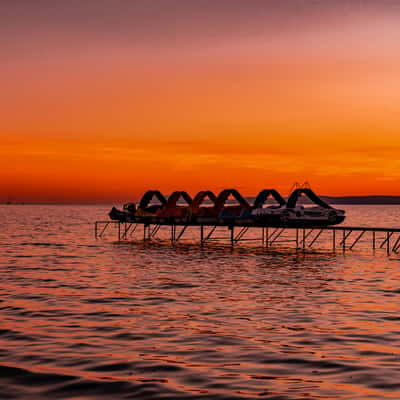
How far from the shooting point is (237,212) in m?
62.0

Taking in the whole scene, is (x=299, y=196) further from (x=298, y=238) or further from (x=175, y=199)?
(x=298, y=238)

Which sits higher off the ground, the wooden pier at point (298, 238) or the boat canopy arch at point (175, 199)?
the boat canopy arch at point (175, 199)

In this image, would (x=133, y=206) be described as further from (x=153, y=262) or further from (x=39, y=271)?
(x=39, y=271)

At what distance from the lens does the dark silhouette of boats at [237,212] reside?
182 ft

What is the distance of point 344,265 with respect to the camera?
47375mm

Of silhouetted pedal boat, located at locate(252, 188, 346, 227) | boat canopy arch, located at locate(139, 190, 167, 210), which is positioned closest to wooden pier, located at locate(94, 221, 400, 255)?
silhouetted pedal boat, located at locate(252, 188, 346, 227)

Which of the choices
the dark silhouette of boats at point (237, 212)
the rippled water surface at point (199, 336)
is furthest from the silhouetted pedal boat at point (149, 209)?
the rippled water surface at point (199, 336)

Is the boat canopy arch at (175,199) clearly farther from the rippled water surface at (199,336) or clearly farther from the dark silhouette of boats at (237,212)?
the rippled water surface at (199,336)

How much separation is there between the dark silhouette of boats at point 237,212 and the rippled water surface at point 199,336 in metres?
15.8

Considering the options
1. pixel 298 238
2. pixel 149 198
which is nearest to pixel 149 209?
pixel 149 198

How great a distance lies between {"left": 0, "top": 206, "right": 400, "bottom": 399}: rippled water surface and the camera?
14070 mm

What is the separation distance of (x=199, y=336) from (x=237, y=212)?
42.9 metres

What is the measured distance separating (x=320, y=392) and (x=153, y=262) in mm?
36170

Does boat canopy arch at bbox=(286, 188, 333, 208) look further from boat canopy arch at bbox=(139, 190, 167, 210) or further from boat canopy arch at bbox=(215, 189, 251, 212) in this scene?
boat canopy arch at bbox=(139, 190, 167, 210)
